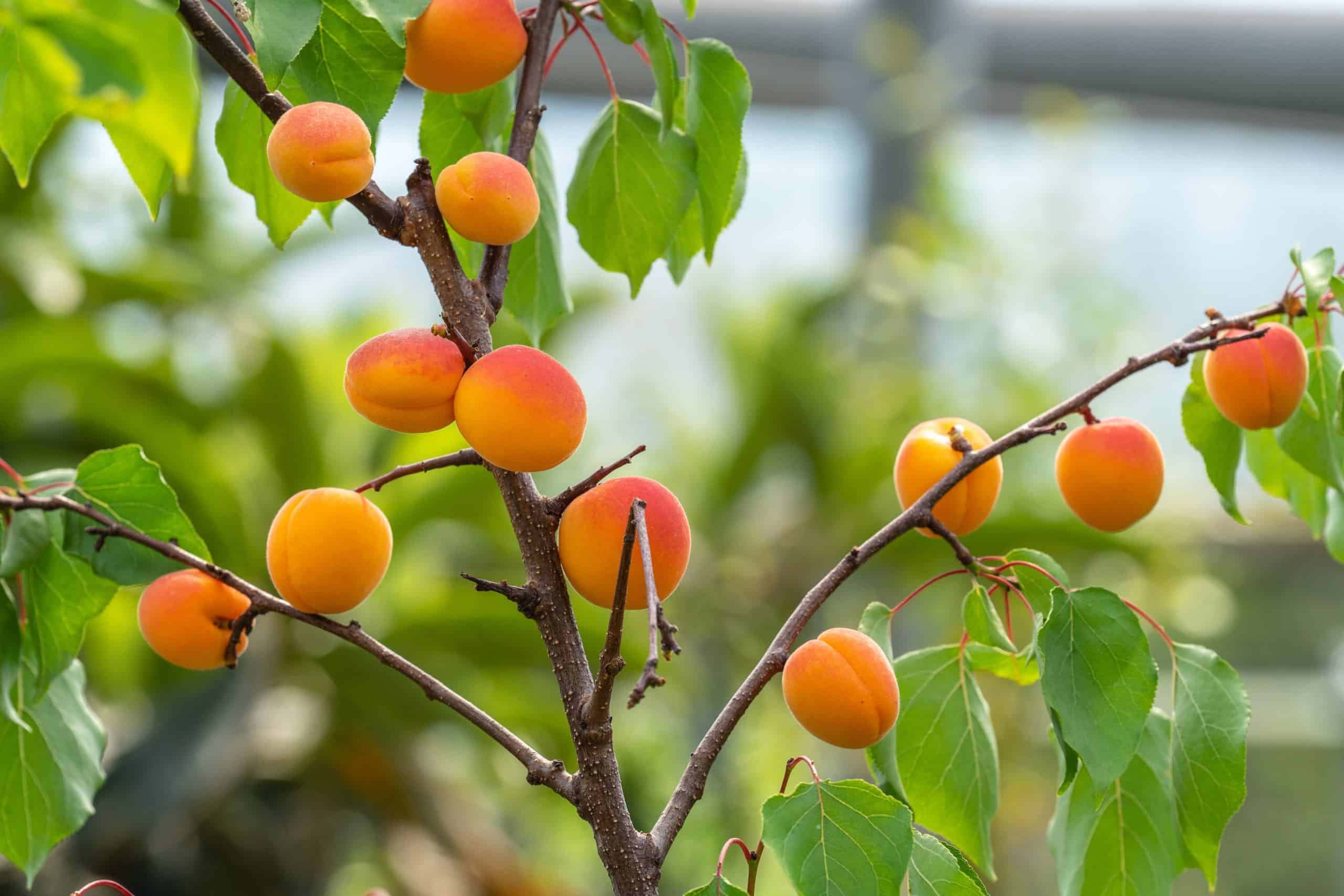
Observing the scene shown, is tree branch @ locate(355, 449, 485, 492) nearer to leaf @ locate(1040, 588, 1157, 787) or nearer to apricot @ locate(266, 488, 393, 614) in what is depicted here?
apricot @ locate(266, 488, 393, 614)

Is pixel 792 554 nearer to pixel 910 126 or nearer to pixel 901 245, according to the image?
pixel 901 245

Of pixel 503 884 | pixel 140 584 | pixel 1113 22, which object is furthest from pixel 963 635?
pixel 1113 22

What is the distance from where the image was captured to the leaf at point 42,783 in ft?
1.25

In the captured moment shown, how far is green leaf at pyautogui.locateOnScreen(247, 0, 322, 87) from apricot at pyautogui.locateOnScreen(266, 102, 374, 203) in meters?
0.02

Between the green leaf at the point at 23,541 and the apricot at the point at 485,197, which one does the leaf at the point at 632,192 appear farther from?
the green leaf at the point at 23,541

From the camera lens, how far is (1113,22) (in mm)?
2328

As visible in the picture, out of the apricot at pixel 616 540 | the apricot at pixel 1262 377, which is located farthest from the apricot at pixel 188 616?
the apricot at pixel 1262 377

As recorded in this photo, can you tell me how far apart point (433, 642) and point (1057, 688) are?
160cm

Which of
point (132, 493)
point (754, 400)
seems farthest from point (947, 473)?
Result: point (754, 400)

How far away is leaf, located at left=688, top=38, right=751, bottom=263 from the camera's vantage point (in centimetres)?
41

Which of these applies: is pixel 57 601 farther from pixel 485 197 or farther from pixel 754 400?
pixel 754 400

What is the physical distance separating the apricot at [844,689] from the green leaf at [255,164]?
0.23 m

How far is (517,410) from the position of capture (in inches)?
11.7

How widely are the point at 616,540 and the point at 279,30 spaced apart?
155 mm
